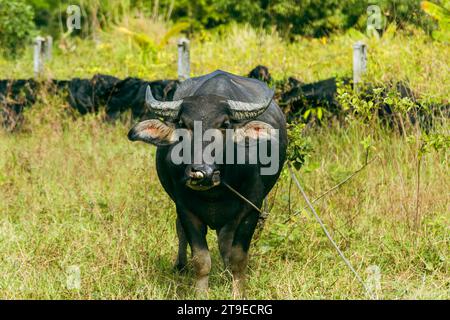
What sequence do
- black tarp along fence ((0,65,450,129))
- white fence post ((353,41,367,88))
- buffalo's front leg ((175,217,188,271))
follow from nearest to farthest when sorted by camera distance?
buffalo's front leg ((175,217,188,271)), white fence post ((353,41,367,88)), black tarp along fence ((0,65,450,129))

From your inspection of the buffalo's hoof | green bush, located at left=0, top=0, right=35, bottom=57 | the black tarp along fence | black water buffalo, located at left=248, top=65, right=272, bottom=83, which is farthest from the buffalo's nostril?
green bush, located at left=0, top=0, right=35, bottom=57

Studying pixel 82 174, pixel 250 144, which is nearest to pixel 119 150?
pixel 82 174

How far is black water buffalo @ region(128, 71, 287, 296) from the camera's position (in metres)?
4.65

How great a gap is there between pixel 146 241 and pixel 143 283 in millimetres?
873

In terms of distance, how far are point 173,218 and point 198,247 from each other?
54.2 inches

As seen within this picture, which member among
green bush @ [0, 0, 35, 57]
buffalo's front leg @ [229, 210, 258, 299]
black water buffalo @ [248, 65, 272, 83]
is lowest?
green bush @ [0, 0, 35, 57]

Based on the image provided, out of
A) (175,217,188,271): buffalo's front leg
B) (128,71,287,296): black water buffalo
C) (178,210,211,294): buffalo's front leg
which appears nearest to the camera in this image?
(128,71,287,296): black water buffalo

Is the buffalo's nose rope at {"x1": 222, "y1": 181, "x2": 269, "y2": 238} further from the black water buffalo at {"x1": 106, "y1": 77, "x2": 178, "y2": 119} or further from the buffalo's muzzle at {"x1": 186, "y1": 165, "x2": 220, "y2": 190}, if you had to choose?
the black water buffalo at {"x1": 106, "y1": 77, "x2": 178, "y2": 119}

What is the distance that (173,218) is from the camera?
6.35 m

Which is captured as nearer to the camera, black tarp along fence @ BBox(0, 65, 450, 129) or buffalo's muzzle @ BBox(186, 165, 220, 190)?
buffalo's muzzle @ BBox(186, 165, 220, 190)

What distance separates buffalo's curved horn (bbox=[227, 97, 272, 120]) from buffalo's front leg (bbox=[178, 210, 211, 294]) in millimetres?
701

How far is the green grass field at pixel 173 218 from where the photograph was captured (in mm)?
5031
